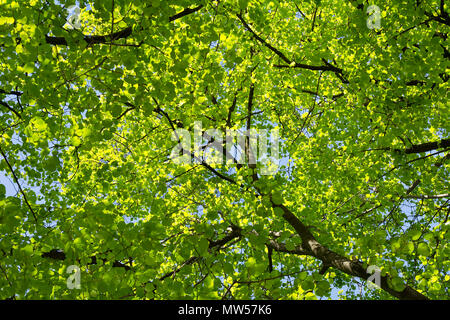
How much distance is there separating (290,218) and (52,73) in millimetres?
4348

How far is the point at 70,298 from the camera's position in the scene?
288 cm

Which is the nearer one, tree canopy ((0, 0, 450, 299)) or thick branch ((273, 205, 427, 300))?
tree canopy ((0, 0, 450, 299))

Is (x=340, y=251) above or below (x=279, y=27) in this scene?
below

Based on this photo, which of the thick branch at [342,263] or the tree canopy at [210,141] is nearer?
the tree canopy at [210,141]

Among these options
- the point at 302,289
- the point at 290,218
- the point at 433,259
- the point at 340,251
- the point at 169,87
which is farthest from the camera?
the point at 340,251

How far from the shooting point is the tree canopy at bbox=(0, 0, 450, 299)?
3.24 m

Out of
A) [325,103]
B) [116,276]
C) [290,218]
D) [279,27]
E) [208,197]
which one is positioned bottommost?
[116,276]

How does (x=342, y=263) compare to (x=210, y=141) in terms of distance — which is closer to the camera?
(x=342, y=263)

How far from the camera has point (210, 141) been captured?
823 centimetres

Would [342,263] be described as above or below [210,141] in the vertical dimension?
below

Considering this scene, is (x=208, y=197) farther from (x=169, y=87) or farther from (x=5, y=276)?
(x=5, y=276)

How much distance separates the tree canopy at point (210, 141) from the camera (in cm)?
324

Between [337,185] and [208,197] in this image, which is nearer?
[208,197]

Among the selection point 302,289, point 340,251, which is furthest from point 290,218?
point 302,289
